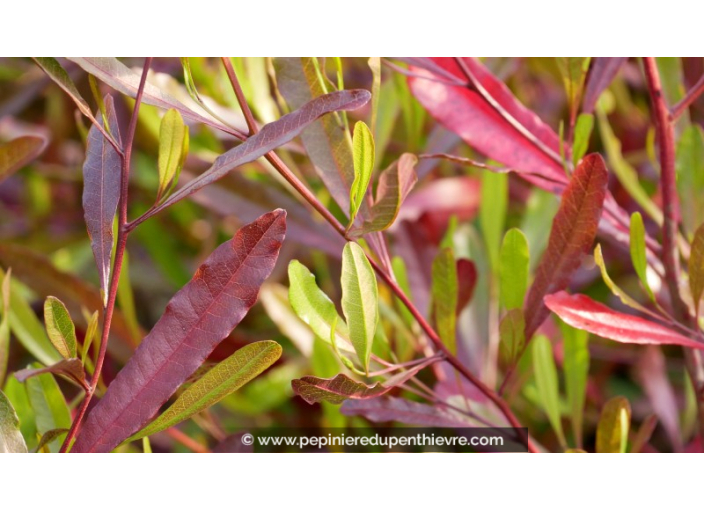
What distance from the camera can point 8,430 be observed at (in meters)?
0.37

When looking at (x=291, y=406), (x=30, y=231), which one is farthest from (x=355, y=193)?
(x=30, y=231)

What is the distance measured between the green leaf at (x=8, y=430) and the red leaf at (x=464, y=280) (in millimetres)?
288

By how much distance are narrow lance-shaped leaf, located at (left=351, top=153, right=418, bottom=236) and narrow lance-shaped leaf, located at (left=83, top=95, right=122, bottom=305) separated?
129 millimetres

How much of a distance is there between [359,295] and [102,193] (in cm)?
15

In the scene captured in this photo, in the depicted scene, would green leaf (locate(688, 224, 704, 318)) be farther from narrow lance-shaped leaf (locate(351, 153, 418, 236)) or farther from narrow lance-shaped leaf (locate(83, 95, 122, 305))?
narrow lance-shaped leaf (locate(83, 95, 122, 305))

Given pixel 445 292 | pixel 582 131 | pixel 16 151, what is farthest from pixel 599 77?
pixel 16 151

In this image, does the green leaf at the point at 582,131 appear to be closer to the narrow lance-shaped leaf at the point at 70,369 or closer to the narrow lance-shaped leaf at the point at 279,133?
the narrow lance-shaped leaf at the point at 279,133

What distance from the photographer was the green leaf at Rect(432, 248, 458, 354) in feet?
1.44

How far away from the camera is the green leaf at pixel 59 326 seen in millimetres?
337

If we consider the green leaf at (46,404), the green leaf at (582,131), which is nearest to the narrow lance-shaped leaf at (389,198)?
the green leaf at (582,131)

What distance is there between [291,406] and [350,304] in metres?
0.41

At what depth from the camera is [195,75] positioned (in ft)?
2.20

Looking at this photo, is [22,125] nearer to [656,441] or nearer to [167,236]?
[167,236]

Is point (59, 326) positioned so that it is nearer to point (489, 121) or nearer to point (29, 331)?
point (29, 331)
